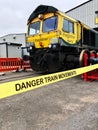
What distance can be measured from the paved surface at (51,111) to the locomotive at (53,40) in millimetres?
3317

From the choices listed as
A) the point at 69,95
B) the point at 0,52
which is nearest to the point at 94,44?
the point at 69,95

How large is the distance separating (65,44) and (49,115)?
579cm

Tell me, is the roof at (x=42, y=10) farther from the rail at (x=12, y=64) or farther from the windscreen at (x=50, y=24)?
the rail at (x=12, y=64)

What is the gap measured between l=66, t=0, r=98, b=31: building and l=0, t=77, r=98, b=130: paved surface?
48.8 ft

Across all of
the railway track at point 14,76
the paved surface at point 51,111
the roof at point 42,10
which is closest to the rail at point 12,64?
the railway track at point 14,76

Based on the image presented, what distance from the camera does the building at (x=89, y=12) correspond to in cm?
1975

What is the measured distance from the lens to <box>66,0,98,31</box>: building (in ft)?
→ 64.8

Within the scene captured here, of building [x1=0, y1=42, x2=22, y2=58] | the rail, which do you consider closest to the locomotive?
the rail

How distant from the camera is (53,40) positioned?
30.2ft

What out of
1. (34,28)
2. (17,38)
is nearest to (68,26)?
(34,28)

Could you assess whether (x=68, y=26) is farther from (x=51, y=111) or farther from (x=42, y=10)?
(x=51, y=111)

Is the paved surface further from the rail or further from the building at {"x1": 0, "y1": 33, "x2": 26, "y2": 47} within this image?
the building at {"x1": 0, "y1": 33, "x2": 26, "y2": 47}

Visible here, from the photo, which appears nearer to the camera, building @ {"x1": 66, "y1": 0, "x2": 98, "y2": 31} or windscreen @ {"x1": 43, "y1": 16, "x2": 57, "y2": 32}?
windscreen @ {"x1": 43, "y1": 16, "x2": 57, "y2": 32}

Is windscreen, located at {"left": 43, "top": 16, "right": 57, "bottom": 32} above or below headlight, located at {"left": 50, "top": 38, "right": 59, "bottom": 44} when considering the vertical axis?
above
